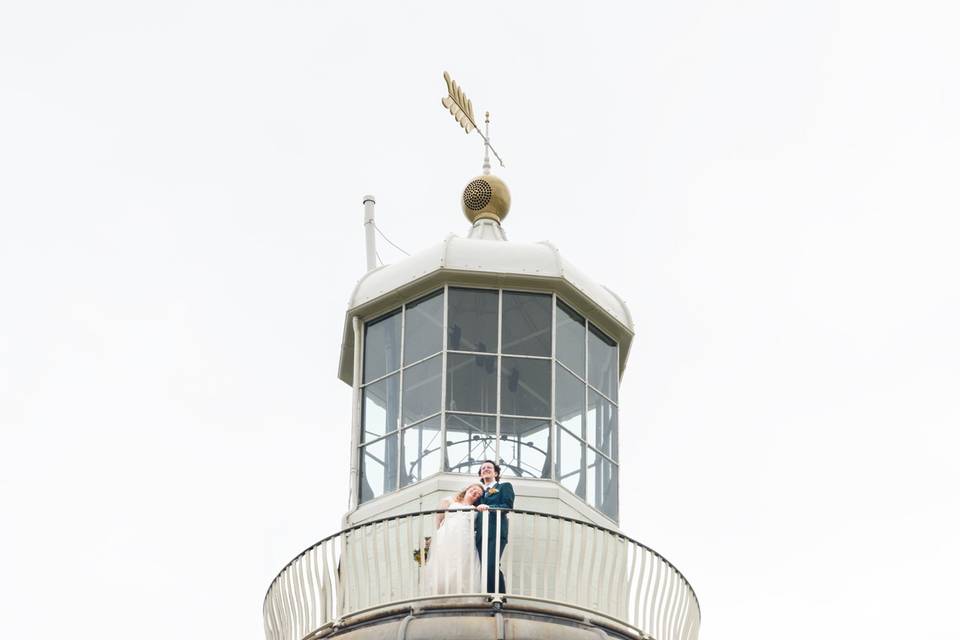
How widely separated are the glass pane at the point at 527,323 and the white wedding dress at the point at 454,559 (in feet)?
11.2

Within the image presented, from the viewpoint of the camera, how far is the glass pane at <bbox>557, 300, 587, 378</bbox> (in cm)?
2908

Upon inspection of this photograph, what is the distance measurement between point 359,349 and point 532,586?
484 cm

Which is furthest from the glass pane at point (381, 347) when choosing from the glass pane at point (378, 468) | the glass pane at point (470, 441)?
the glass pane at point (470, 441)

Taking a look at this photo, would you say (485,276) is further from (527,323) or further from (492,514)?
(492,514)

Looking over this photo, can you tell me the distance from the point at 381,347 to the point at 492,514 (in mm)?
4171

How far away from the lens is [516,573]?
2600cm

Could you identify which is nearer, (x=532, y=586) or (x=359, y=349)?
(x=532, y=586)

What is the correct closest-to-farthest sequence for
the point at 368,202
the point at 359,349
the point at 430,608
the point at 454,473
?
the point at 430,608
the point at 454,473
the point at 359,349
the point at 368,202

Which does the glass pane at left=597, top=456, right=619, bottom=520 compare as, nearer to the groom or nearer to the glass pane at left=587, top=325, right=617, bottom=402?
the glass pane at left=587, top=325, right=617, bottom=402

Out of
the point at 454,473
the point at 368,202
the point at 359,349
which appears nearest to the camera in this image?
the point at 454,473

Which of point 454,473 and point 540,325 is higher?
point 540,325

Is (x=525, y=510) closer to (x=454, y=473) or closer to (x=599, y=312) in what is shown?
(x=454, y=473)

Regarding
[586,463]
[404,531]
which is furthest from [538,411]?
[404,531]

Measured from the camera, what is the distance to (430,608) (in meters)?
25.3
